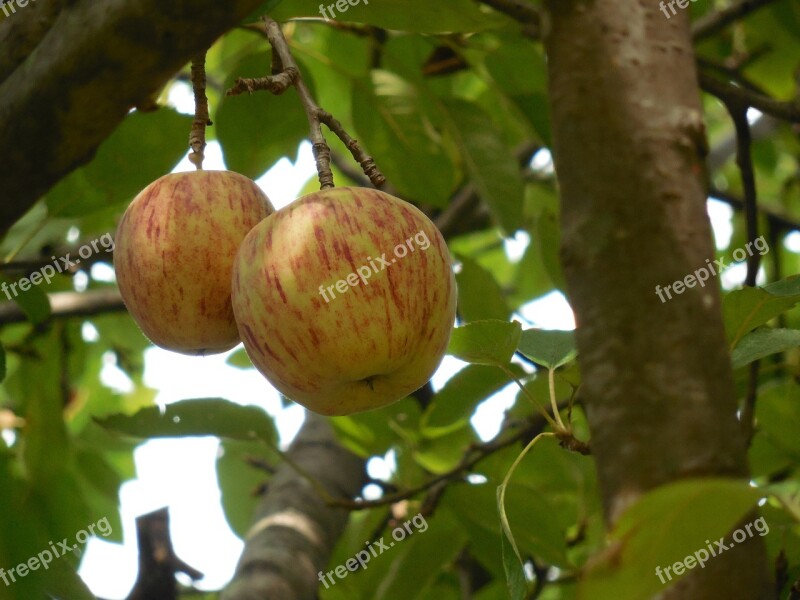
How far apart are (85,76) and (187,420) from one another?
3.20ft

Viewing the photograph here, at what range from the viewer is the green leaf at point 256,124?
1.99m

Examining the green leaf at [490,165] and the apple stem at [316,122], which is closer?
the apple stem at [316,122]

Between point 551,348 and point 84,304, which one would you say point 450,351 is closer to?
point 551,348

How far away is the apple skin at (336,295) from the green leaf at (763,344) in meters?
0.42

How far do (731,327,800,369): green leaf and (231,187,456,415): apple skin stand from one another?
1.36ft

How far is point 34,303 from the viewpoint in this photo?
1.82 meters

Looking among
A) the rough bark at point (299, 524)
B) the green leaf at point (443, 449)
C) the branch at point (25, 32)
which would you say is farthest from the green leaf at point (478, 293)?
the branch at point (25, 32)

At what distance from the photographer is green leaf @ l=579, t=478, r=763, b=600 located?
0.59m

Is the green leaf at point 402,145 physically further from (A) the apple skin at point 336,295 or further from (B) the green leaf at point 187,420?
(A) the apple skin at point 336,295

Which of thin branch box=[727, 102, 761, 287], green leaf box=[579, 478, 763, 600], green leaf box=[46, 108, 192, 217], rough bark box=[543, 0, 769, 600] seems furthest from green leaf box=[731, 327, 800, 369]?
green leaf box=[46, 108, 192, 217]

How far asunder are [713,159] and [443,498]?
196 cm

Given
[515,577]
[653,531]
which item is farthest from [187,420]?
[653,531]

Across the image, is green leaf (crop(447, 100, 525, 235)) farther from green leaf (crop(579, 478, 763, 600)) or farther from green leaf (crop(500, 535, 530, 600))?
Result: green leaf (crop(579, 478, 763, 600))

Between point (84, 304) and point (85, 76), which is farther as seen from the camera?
point (84, 304)
